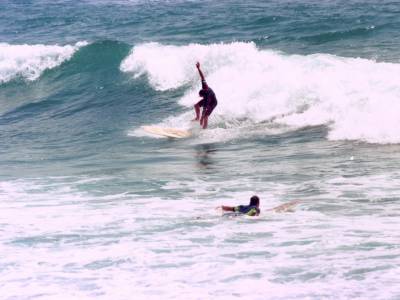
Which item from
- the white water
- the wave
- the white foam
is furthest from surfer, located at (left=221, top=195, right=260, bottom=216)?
the white foam

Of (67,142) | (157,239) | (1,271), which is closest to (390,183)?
(157,239)

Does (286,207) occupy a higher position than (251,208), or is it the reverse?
(251,208)

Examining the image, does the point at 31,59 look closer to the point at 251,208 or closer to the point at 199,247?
the point at 251,208

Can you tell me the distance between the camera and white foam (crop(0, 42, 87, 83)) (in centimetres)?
3077

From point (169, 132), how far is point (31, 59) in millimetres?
15060

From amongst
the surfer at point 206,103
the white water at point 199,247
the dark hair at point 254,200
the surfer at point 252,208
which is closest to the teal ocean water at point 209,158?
the white water at point 199,247

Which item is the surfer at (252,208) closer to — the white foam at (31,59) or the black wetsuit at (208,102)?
the black wetsuit at (208,102)

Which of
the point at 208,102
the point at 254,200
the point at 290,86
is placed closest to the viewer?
the point at 254,200

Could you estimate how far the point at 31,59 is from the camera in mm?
31875

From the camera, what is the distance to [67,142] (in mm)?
19688

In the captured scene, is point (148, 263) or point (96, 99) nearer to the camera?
point (148, 263)

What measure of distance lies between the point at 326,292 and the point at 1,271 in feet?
13.1

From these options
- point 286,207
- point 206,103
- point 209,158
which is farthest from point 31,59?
point 286,207

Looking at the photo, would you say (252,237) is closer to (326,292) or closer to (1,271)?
(326,292)
